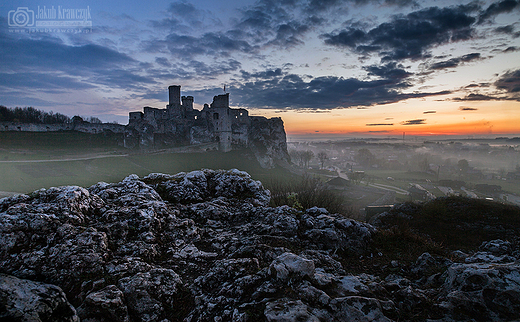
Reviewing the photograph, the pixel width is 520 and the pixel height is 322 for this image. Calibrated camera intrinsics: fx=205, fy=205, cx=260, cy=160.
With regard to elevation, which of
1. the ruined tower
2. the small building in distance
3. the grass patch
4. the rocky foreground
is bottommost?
the grass patch

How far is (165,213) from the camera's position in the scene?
6.80 meters

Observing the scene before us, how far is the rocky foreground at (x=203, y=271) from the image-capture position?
11.0 ft

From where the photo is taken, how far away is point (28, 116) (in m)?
56.7

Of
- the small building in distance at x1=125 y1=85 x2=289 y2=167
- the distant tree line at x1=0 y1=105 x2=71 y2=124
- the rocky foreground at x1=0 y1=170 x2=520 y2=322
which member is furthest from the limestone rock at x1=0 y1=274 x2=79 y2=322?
the distant tree line at x1=0 y1=105 x2=71 y2=124

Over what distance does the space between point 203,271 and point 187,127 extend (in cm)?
4930

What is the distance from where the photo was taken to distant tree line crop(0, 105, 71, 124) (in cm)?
4842

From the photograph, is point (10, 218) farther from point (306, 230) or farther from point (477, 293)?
point (477, 293)

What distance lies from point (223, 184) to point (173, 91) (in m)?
47.1

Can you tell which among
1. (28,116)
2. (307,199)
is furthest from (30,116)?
(307,199)

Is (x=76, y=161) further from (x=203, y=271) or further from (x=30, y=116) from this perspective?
(x=30, y=116)

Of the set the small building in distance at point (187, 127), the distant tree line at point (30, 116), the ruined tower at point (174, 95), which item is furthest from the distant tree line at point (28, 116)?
the ruined tower at point (174, 95)

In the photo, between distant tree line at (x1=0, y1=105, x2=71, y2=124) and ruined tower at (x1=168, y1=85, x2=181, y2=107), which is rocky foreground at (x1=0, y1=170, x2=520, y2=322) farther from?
distant tree line at (x1=0, y1=105, x2=71, y2=124)

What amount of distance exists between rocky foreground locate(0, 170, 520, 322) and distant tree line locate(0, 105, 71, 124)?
64314mm

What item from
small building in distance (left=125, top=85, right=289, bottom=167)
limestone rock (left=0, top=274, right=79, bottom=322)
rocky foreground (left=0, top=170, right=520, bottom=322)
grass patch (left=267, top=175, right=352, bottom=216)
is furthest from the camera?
small building in distance (left=125, top=85, right=289, bottom=167)
